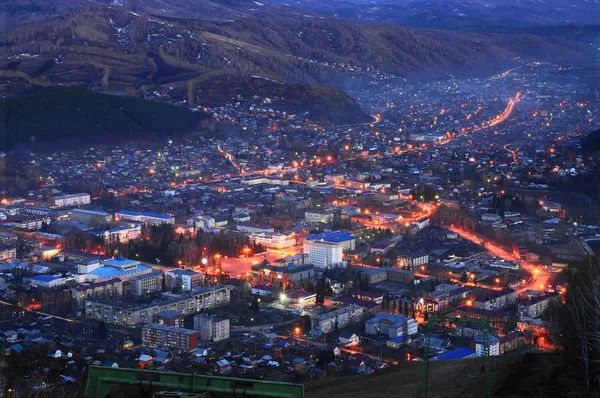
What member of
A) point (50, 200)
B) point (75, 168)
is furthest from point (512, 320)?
point (75, 168)

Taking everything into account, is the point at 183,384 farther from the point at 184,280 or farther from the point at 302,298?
the point at 184,280

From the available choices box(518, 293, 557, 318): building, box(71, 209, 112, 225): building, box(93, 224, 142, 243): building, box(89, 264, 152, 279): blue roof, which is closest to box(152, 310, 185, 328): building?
box(89, 264, 152, 279): blue roof

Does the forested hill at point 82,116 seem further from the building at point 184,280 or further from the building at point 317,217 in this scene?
the building at point 184,280

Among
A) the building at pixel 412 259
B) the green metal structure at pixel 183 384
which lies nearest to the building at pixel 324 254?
the building at pixel 412 259

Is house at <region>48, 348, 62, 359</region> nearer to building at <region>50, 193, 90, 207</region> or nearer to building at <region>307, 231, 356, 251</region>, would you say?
building at <region>307, 231, 356, 251</region>

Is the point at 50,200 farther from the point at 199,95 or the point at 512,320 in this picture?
the point at 199,95

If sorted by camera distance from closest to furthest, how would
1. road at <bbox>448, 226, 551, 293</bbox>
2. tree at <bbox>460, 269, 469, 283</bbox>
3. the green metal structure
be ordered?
the green metal structure, road at <bbox>448, 226, 551, 293</bbox>, tree at <bbox>460, 269, 469, 283</bbox>
